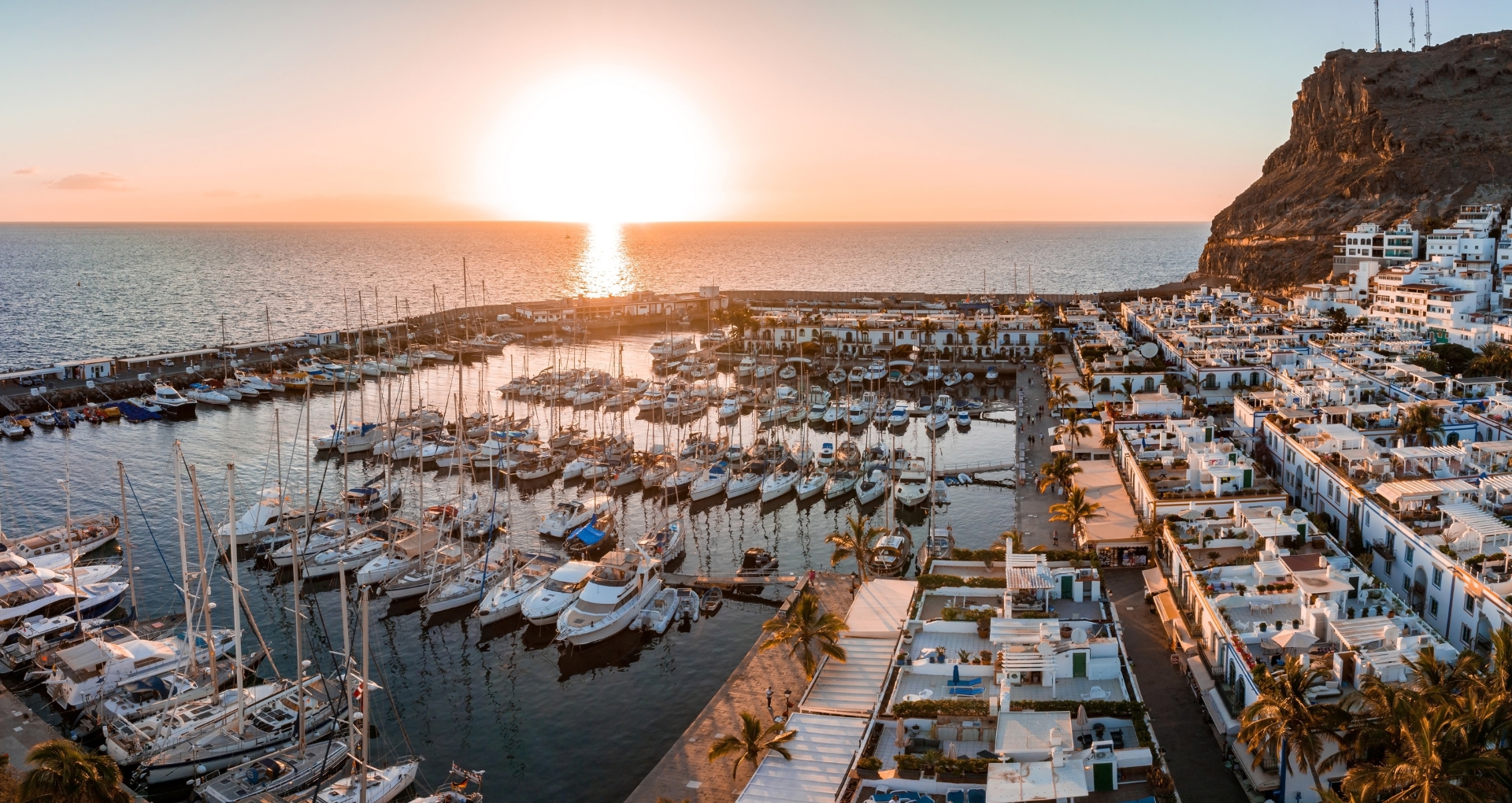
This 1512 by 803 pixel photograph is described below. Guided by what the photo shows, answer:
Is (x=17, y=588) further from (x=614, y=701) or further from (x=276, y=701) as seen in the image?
(x=614, y=701)

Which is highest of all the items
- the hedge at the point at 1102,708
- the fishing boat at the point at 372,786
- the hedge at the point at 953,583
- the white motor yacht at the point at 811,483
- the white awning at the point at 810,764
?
the hedge at the point at 953,583

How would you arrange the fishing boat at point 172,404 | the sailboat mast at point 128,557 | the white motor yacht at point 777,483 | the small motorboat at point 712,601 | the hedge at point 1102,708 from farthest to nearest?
the fishing boat at point 172,404 → the white motor yacht at point 777,483 → the small motorboat at point 712,601 → the sailboat mast at point 128,557 → the hedge at point 1102,708

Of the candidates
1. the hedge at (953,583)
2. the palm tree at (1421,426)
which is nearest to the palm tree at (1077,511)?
the hedge at (953,583)

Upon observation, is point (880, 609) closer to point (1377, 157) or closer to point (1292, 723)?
point (1292, 723)

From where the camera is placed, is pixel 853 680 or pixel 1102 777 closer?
pixel 1102 777

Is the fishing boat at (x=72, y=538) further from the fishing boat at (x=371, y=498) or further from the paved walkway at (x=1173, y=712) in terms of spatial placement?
the paved walkway at (x=1173, y=712)

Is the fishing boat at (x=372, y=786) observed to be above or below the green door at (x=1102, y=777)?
below

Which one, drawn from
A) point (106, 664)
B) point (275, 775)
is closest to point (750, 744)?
point (275, 775)
